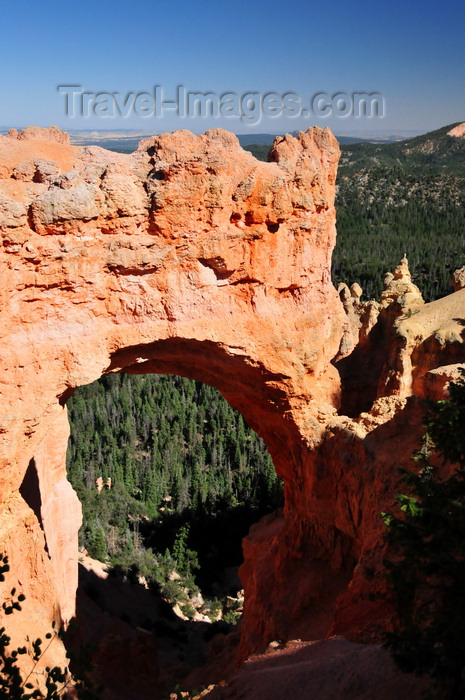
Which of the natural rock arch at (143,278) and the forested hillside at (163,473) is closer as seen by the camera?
the natural rock arch at (143,278)

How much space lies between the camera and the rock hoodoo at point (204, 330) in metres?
10.7

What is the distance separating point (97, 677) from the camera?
14.6 metres

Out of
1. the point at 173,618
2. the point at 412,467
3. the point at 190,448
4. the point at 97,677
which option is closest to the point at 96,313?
the point at 412,467

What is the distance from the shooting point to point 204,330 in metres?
12.5

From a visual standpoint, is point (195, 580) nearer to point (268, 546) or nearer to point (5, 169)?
point (268, 546)

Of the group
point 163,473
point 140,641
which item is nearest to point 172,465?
point 163,473

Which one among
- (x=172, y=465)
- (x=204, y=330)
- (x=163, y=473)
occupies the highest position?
(x=204, y=330)

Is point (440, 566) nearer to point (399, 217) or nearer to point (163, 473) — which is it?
point (163, 473)

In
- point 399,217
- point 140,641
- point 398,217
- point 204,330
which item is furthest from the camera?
point 398,217

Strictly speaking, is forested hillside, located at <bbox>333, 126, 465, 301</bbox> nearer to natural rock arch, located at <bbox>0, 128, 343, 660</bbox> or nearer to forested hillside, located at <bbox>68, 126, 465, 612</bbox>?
forested hillside, located at <bbox>68, 126, 465, 612</bbox>

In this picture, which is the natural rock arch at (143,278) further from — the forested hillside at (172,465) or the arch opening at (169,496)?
the forested hillside at (172,465)

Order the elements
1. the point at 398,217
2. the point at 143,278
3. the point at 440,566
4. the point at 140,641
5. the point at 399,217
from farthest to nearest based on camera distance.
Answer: the point at 398,217, the point at 399,217, the point at 140,641, the point at 143,278, the point at 440,566

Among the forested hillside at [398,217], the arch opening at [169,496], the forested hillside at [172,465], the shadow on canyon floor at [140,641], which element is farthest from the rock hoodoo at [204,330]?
the forested hillside at [398,217]

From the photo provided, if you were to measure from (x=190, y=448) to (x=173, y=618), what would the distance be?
15.9m
